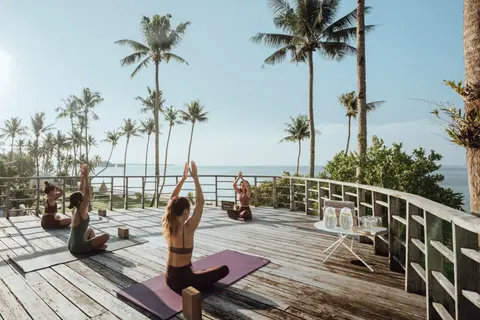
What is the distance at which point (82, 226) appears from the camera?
13.4ft

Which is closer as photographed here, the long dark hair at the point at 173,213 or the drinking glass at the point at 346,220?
the long dark hair at the point at 173,213

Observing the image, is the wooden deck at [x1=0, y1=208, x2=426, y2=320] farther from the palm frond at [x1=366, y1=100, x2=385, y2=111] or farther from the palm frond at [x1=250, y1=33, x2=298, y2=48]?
the palm frond at [x1=366, y1=100, x2=385, y2=111]

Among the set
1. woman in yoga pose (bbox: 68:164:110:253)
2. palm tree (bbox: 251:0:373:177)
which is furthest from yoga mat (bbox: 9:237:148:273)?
palm tree (bbox: 251:0:373:177)

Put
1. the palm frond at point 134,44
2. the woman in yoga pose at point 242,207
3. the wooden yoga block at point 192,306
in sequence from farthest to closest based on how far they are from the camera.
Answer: the palm frond at point 134,44 < the woman in yoga pose at point 242,207 < the wooden yoga block at point 192,306

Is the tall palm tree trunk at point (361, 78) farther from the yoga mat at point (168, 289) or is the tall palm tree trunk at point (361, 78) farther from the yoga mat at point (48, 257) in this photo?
the yoga mat at point (48, 257)

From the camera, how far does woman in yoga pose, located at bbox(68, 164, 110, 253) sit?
12.9 ft

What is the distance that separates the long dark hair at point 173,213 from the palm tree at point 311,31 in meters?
13.5

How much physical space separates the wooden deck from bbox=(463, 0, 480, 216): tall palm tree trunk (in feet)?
5.22

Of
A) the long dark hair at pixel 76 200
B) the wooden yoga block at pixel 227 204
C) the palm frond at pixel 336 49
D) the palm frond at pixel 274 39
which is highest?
the palm frond at pixel 274 39

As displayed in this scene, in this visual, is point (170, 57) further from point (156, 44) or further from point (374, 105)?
point (374, 105)

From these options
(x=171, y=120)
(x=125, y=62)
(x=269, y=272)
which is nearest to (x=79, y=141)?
(x=171, y=120)

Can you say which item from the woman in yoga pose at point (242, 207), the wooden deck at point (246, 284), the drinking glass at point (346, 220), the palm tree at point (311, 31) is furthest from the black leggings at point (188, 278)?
the palm tree at point (311, 31)

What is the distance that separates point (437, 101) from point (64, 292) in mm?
4923

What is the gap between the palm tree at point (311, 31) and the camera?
1495 centimetres
